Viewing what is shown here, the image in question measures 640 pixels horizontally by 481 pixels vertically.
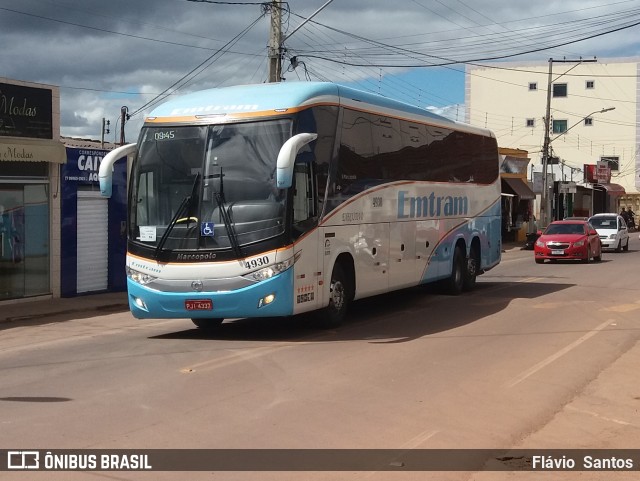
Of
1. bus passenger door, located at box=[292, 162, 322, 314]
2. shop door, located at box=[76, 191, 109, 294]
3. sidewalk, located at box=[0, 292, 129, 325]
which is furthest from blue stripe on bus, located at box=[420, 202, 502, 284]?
shop door, located at box=[76, 191, 109, 294]

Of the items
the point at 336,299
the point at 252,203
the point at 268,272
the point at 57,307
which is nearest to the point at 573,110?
the point at 57,307

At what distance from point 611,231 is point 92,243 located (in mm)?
25103

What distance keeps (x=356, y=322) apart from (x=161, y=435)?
7.81m

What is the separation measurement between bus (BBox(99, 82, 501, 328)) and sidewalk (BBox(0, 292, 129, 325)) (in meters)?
4.45

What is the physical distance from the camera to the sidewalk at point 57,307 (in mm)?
16672

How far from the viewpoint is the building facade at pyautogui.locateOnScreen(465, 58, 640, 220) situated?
253 feet

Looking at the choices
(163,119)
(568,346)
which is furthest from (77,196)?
(568,346)

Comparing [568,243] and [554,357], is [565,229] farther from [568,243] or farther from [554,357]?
[554,357]

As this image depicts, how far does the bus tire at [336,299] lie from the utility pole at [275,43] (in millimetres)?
10955

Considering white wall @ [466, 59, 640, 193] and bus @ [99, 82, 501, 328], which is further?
white wall @ [466, 59, 640, 193]

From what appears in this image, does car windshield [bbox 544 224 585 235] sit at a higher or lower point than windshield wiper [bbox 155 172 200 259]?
lower

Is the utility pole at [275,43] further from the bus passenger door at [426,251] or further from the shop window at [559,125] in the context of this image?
the shop window at [559,125]

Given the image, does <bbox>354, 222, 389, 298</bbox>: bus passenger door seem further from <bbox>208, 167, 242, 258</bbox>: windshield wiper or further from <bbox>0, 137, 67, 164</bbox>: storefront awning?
<bbox>0, 137, 67, 164</bbox>: storefront awning

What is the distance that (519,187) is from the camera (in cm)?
4900
